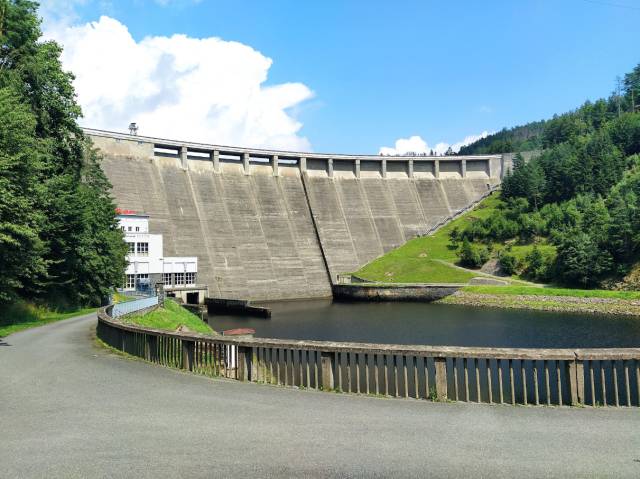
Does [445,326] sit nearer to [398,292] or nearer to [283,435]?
[398,292]

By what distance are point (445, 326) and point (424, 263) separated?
1336 inches

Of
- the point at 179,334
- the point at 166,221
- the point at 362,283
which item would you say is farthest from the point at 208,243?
the point at 179,334

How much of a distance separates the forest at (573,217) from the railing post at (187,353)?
5815 centimetres

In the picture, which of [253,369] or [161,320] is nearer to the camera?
[253,369]

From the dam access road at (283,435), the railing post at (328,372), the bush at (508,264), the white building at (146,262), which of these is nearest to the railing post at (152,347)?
the dam access road at (283,435)

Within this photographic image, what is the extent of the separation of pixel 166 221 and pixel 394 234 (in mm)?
39323

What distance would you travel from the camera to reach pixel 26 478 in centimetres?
631

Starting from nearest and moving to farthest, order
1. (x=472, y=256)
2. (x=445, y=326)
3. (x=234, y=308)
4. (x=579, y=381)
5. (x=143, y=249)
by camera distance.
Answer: (x=579, y=381), (x=445, y=326), (x=234, y=308), (x=143, y=249), (x=472, y=256)

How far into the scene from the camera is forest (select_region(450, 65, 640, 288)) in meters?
60.8

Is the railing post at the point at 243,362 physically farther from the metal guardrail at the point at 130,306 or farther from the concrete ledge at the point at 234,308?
the concrete ledge at the point at 234,308

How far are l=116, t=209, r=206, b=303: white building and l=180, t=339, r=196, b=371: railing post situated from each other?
47.4m

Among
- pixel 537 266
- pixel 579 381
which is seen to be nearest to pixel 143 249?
pixel 537 266

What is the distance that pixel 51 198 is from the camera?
28125mm

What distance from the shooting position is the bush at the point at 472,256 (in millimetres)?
76125
